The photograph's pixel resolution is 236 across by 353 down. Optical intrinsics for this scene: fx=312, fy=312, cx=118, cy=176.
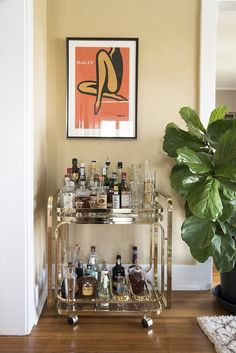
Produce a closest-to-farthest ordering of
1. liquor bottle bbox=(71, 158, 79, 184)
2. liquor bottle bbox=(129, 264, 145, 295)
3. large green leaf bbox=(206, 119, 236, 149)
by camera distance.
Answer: large green leaf bbox=(206, 119, 236, 149) < liquor bottle bbox=(129, 264, 145, 295) < liquor bottle bbox=(71, 158, 79, 184)

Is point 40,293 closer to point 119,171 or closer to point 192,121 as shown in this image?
point 119,171

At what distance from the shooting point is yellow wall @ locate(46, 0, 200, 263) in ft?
7.39

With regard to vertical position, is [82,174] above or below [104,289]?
above

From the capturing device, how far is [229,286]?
2.04 meters

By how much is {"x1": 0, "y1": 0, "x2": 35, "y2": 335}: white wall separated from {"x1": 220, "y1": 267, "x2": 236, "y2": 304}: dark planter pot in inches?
49.1

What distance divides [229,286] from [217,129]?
102cm

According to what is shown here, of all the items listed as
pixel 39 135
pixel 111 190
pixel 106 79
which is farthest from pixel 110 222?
pixel 106 79

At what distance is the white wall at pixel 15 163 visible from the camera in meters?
1.69

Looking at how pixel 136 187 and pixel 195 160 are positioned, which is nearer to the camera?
pixel 195 160

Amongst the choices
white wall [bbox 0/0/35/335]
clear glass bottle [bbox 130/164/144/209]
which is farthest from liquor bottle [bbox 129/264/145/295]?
white wall [bbox 0/0/35/335]

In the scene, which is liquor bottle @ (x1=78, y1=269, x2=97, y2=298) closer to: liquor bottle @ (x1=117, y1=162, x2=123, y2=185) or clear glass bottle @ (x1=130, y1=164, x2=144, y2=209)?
clear glass bottle @ (x1=130, y1=164, x2=144, y2=209)

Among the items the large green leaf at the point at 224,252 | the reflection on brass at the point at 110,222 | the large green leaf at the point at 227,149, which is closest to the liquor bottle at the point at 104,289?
the reflection on brass at the point at 110,222

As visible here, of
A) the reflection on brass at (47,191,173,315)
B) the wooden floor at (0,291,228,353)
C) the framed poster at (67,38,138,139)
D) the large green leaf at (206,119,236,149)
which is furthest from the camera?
the framed poster at (67,38,138,139)

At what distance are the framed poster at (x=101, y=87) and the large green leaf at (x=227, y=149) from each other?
781mm
